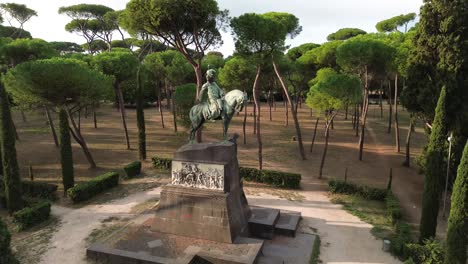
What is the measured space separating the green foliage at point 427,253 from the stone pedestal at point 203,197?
7.21 meters

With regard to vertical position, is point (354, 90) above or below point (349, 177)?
above

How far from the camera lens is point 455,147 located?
18.8m

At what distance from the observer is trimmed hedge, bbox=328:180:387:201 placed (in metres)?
20.8

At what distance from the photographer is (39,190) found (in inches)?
803

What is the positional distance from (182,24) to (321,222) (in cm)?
1780

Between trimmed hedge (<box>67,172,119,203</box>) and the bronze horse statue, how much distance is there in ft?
29.7

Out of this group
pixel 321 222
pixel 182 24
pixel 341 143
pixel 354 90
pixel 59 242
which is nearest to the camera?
pixel 59 242

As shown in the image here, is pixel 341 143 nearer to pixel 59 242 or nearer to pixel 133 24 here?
pixel 133 24

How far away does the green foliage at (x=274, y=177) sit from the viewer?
23094 millimetres

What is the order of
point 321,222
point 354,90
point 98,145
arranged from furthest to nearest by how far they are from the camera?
point 98,145, point 354,90, point 321,222

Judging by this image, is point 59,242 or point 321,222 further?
point 321,222

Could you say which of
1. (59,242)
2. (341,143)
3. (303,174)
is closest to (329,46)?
(341,143)

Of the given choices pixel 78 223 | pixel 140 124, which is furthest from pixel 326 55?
pixel 78 223

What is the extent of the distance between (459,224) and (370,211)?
767 centimetres
